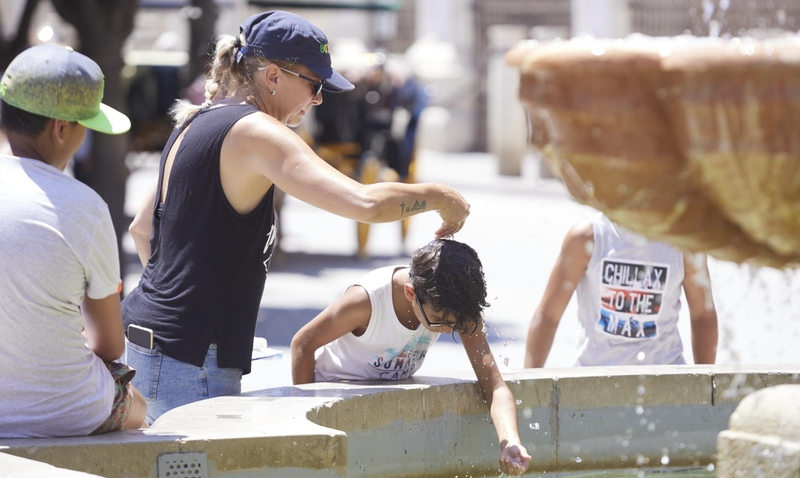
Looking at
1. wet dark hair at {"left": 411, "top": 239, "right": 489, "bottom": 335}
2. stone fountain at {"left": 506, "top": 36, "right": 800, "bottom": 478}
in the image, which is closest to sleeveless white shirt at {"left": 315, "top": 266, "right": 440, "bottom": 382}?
wet dark hair at {"left": 411, "top": 239, "right": 489, "bottom": 335}

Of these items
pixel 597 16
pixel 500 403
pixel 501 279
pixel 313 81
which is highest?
pixel 597 16

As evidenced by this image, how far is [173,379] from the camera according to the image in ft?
11.2

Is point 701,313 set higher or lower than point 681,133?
Result: lower

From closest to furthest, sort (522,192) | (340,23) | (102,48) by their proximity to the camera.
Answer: (102,48) → (522,192) → (340,23)

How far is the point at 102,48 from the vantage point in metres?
7.93

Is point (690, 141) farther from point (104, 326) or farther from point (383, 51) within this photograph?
point (383, 51)

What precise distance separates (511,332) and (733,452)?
225 inches

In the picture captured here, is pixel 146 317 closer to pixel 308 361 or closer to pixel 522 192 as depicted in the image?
pixel 308 361

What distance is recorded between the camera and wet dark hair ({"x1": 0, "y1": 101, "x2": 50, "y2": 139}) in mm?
3049

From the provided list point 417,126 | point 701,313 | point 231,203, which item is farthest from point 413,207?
point 417,126

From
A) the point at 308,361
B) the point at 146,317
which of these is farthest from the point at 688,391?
the point at 146,317

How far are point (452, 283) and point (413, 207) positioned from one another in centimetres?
40

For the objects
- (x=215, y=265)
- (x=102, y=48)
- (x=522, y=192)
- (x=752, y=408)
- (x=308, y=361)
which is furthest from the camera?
(x=522, y=192)

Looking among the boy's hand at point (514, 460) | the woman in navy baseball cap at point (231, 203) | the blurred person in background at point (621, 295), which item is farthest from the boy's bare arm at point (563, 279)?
the boy's hand at point (514, 460)
